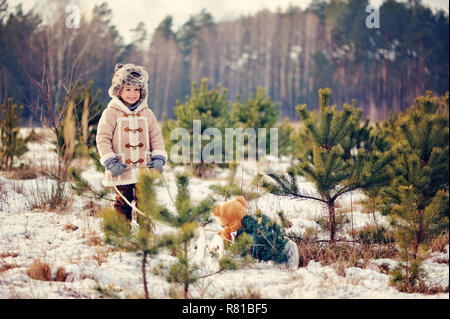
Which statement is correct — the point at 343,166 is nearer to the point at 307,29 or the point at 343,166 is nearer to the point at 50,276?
the point at 50,276

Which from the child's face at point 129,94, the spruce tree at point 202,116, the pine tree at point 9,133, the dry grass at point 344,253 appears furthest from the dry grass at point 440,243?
the pine tree at point 9,133

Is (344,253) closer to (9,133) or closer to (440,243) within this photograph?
(440,243)

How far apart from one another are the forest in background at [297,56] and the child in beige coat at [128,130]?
61.2ft

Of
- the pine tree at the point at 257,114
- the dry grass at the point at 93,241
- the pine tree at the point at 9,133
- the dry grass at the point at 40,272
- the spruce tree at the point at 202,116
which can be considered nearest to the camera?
the dry grass at the point at 40,272

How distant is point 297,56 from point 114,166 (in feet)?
114

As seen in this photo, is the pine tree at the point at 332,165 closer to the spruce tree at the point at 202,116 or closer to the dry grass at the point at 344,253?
the dry grass at the point at 344,253

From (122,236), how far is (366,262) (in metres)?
2.13

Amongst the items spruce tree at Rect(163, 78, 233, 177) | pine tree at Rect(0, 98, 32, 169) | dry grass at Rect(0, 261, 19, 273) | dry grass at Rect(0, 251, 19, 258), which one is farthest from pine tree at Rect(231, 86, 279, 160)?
dry grass at Rect(0, 261, 19, 273)

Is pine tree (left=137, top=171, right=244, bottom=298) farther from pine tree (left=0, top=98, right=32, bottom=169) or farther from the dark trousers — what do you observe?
pine tree (left=0, top=98, right=32, bottom=169)

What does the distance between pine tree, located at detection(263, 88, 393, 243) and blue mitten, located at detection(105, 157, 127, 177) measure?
138 cm

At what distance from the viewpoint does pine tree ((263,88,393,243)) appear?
3.47 metres

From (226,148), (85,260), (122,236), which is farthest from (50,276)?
(226,148)

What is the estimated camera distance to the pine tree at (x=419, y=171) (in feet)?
9.60

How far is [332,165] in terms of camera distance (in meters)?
3.50
